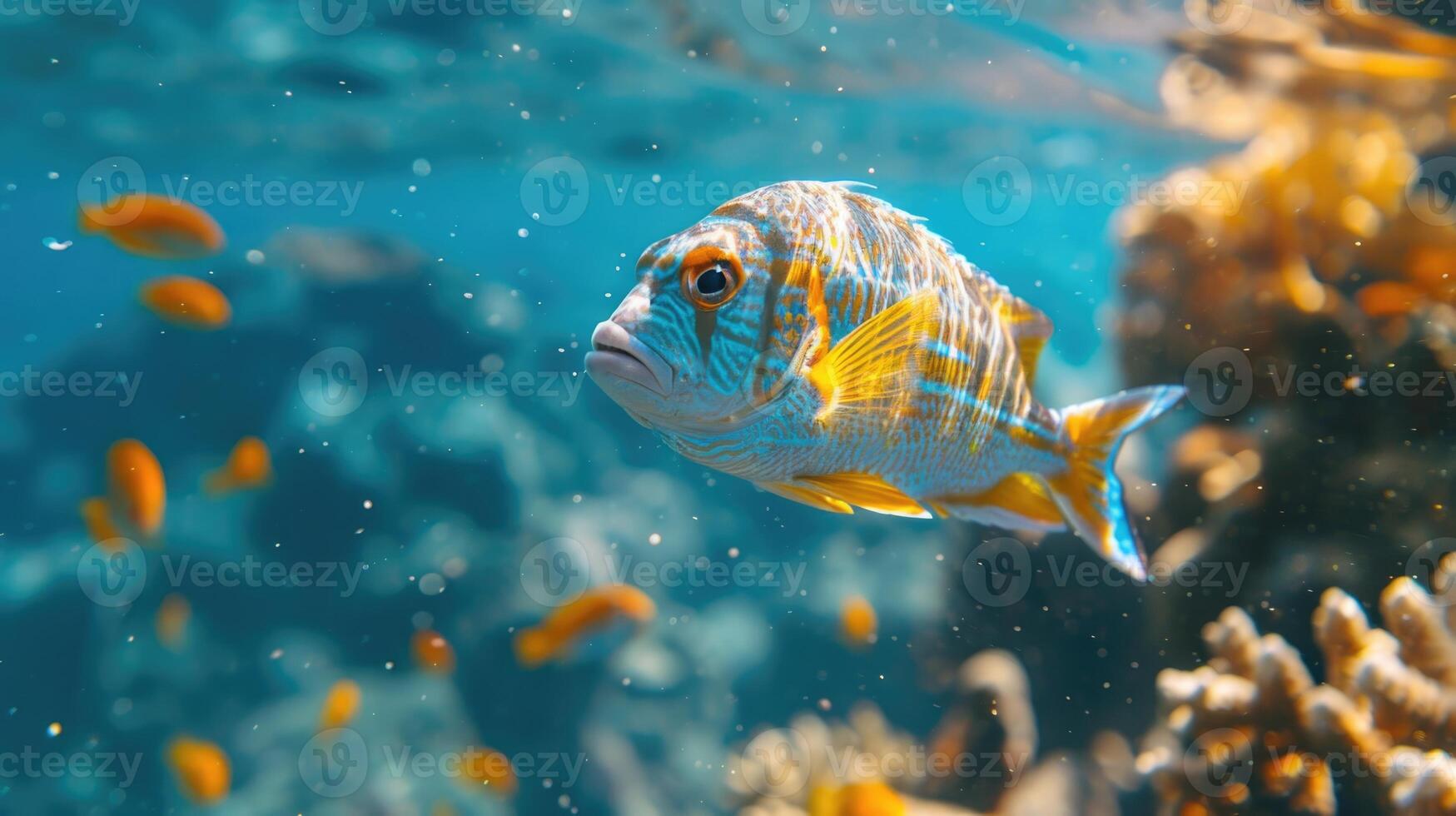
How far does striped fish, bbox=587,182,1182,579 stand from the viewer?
1.82 metres

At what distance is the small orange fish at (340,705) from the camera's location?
635 cm

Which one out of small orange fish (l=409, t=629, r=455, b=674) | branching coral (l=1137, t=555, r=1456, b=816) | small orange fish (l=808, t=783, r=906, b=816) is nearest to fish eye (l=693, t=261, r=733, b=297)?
branching coral (l=1137, t=555, r=1456, b=816)

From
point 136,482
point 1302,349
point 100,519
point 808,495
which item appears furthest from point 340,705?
point 1302,349

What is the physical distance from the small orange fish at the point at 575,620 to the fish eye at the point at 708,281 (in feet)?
14.1

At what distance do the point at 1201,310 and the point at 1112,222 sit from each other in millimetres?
1249

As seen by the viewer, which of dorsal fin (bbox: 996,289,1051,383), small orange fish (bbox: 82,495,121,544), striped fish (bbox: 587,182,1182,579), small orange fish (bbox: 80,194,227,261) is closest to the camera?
striped fish (bbox: 587,182,1182,579)

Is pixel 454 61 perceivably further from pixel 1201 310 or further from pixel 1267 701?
pixel 1267 701

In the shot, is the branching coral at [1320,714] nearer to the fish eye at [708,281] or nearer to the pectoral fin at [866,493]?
the pectoral fin at [866,493]

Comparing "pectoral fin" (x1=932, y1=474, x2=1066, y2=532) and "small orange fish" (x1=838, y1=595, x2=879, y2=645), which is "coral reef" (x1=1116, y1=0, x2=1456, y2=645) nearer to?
"small orange fish" (x1=838, y1=595, x2=879, y2=645)

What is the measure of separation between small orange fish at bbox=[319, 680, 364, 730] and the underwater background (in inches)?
1.6

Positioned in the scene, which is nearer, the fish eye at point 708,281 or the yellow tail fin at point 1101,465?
the fish eye at point 708,281

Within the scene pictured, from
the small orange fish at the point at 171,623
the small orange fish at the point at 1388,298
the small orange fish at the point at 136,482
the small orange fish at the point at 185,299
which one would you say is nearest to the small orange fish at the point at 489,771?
the small orange fish at the point at 136,482

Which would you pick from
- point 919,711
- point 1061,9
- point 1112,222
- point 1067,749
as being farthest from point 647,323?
point 1061,9

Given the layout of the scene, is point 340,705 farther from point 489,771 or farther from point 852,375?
point 852,375
